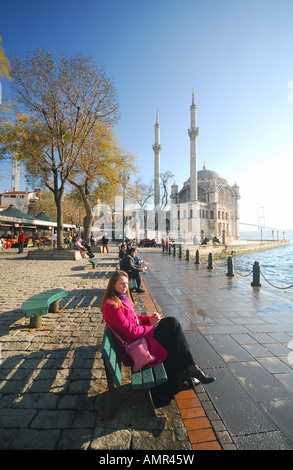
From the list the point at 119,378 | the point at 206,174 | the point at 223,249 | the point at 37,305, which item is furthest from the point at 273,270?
the point at 206,174

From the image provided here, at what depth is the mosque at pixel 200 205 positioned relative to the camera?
154 ft

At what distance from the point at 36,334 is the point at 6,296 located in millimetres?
2948

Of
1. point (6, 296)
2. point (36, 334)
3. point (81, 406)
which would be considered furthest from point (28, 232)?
point (81, 406)

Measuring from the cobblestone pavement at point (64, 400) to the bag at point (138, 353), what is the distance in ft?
1.41

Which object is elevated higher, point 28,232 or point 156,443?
point 28,232

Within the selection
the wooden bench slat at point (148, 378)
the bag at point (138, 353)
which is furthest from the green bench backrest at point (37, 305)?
the wooden bench slat at point (148, 378)

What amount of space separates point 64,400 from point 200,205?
5738 cm

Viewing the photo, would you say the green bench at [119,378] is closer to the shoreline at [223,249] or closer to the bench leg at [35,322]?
the bench leg at [35,322]

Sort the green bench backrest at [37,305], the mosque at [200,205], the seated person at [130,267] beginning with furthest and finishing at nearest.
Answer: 1. the mosque at [200,205]
2. the seated person at [130,267]
3. the green bench backrest at [37,305]

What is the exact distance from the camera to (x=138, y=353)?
2.29 metres

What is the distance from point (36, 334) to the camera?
3.84 metres

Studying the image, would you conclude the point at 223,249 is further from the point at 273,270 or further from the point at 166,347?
the point at 166,347

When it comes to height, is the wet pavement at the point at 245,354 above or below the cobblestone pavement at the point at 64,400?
below
